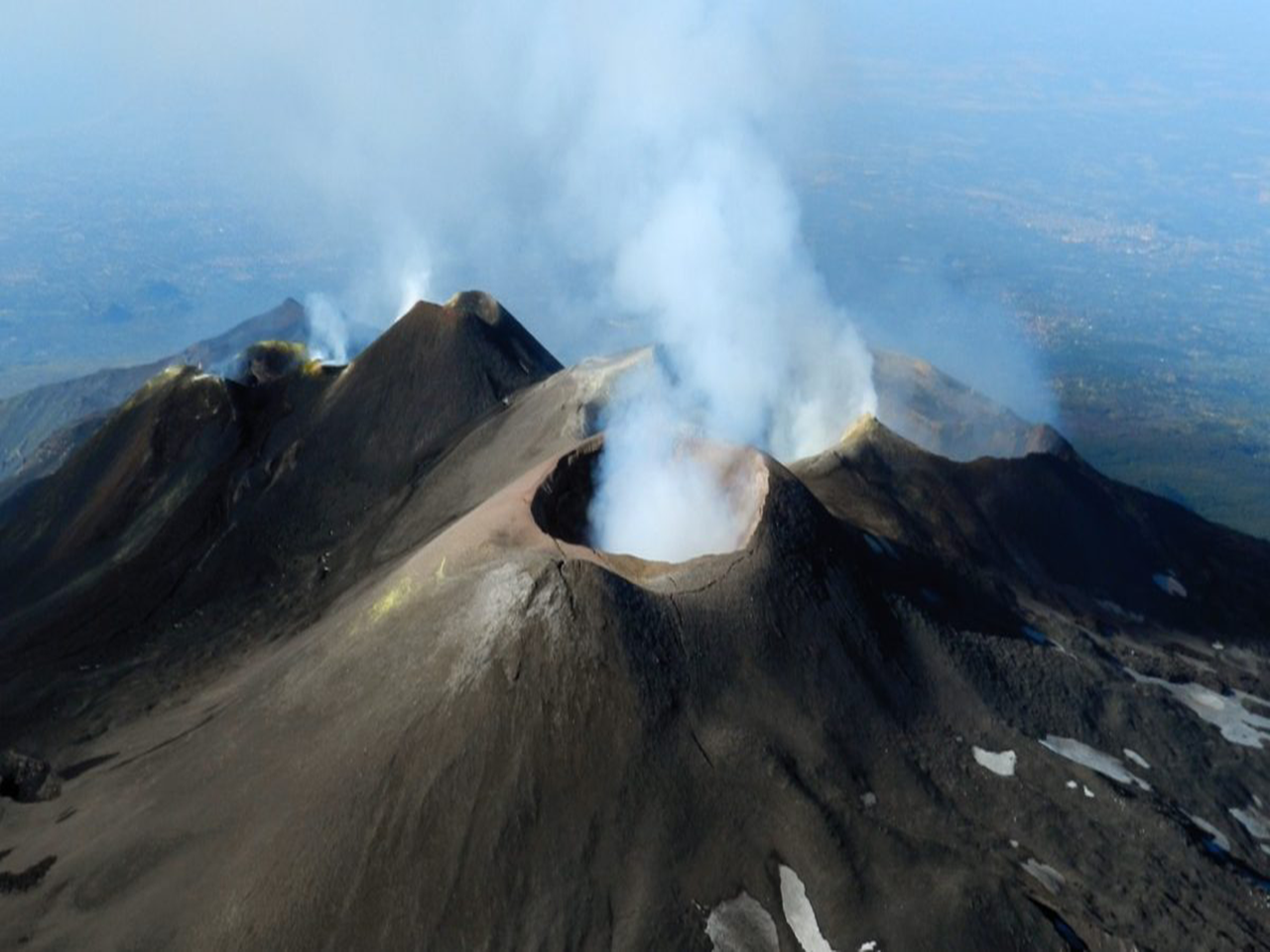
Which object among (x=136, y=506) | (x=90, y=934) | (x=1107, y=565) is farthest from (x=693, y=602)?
(x=136, y=506)

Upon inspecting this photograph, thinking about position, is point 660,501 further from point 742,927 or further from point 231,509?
point 231,509

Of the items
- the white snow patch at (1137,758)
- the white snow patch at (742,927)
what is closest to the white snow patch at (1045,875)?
the white snow patch at (742,927)

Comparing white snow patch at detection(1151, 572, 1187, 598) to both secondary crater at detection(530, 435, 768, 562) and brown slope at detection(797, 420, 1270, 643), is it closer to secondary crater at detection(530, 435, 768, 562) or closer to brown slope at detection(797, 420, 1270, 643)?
brown slope at detection(797, 420, 1270, 643)

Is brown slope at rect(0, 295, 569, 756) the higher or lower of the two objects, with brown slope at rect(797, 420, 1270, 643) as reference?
higher

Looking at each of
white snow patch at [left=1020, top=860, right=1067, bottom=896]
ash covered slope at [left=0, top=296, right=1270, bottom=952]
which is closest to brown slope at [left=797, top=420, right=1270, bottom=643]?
ash covered slope at [left=0, top=296, right=1270, bottom=952]

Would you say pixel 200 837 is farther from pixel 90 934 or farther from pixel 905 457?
pixel 905 457

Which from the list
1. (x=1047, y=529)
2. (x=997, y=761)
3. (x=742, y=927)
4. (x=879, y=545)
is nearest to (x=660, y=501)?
(x=879, y=545)
